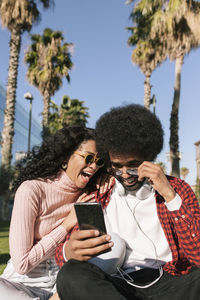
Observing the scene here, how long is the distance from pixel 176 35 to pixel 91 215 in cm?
1423

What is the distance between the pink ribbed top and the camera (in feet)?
7.49

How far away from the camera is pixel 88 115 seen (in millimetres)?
27859

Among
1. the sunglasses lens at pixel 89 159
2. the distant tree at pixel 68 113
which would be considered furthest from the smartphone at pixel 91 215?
the distant tree at pixel 68 113

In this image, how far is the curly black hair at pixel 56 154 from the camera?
279 centimetres

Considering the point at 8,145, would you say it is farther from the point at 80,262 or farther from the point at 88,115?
the point at 88,115

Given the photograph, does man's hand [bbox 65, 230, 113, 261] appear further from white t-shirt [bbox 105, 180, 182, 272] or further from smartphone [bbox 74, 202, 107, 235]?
white t-shirt [bbox 105, 180, 182, 272]

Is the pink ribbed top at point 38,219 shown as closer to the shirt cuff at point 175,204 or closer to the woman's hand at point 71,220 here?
the woman's hand at point 71,220

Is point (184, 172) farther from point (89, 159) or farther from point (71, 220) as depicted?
point (71, 220)

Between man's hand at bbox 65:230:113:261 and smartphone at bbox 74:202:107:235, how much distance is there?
0.04 m

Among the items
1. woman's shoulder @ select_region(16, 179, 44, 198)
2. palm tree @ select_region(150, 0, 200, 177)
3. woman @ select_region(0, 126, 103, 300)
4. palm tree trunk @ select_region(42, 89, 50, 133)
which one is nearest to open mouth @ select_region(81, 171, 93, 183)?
woman @ select_region(0, 126, 103, 300)

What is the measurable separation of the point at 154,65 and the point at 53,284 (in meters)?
18.0

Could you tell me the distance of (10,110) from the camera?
13.7m

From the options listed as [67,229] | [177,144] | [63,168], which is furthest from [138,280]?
[177,144]

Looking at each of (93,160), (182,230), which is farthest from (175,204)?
(93,160)
